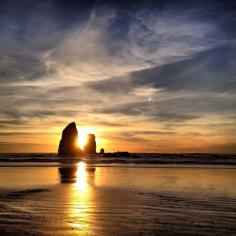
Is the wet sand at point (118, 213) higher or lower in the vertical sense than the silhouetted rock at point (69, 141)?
lower

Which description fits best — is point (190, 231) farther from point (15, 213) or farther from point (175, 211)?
point (15, 213)

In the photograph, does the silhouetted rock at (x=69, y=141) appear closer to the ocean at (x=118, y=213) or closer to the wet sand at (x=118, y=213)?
the ocean at (x=118, y=213)

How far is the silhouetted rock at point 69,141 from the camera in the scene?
167225mm

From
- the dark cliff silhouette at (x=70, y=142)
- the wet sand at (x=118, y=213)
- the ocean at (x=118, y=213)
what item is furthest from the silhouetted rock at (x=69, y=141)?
the wet sand at (x=118, y=213)

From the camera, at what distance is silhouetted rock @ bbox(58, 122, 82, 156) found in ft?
549

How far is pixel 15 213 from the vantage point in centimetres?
1255

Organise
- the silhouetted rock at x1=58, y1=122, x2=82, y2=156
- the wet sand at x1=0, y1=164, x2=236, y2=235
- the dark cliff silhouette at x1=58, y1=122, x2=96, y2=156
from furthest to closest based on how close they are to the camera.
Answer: the silhouetted rock at x1=58, y1=122, x2=82, y2=156, the dark cliff silhouette at x1=58, y1=122, x2=96, y2=156, the wet sand at x1=0, y1=164, x2=236, y2=235

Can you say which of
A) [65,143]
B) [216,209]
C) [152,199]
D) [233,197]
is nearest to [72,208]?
[152,199]

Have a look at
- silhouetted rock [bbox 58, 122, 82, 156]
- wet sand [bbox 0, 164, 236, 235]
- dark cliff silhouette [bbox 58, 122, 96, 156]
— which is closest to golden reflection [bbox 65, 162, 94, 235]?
wet sand [bbox 0, 164, 236, 235]

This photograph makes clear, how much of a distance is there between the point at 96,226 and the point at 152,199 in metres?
6.49

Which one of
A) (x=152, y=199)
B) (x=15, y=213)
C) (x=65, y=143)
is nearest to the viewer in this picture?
(x=15, y=213)

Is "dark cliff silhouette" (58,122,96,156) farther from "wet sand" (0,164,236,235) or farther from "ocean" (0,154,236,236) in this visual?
"wet sand" (0,164,236,235)

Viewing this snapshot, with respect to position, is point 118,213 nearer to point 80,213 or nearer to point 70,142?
point 80,213

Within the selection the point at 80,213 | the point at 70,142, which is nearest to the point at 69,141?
the point at 70,142
